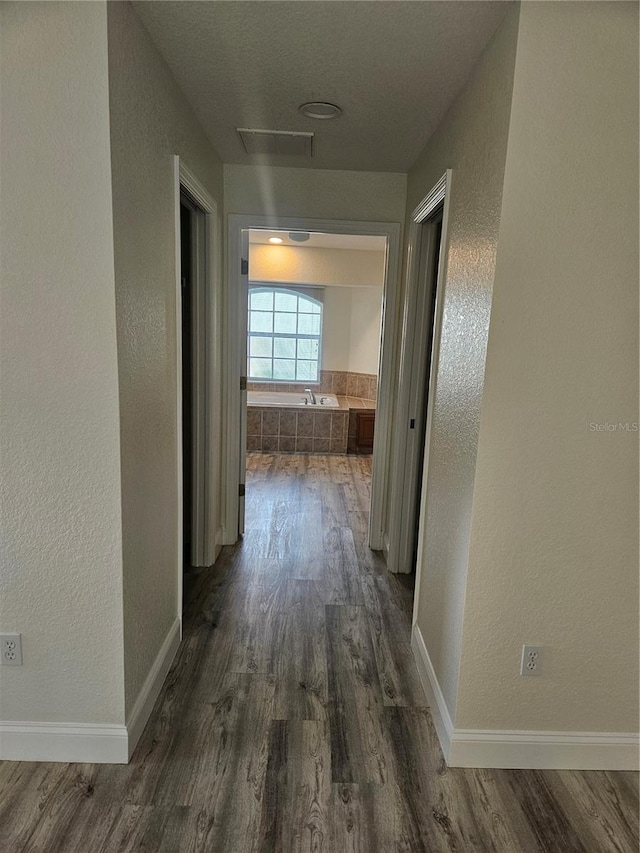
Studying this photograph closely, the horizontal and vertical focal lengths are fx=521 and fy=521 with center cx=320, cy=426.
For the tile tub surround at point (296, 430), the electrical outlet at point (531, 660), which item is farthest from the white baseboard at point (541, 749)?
the tile tub surround at point (296, 430)

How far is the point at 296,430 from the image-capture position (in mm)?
6438

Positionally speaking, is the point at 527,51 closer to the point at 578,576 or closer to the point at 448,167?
the point at 448,167

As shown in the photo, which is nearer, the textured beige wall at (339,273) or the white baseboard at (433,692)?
the white baseboard at (433,692)

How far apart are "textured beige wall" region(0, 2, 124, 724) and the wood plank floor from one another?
0.26 meters

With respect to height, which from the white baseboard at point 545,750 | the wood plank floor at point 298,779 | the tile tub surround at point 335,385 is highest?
the tile tub surround at point 335,385

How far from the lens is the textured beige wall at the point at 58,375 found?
144cm

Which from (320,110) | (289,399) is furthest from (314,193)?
(289,399)

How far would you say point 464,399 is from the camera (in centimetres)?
185

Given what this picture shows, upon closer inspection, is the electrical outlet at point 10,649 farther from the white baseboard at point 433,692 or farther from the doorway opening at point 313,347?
the doorway opening at point 313,347

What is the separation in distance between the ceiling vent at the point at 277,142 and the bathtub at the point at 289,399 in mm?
3777

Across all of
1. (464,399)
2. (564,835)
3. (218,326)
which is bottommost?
(564,835)

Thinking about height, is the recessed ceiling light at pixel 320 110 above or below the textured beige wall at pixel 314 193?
above

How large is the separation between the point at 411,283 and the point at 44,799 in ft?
9.28

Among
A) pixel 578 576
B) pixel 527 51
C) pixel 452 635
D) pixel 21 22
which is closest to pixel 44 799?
pixel 452 635
